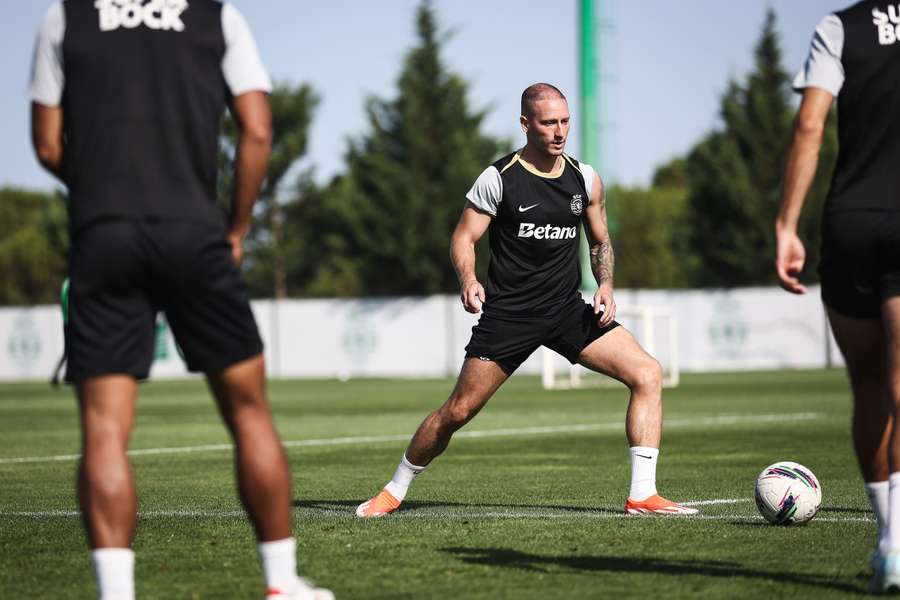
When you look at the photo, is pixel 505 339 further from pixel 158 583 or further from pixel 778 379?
pixel 778 379

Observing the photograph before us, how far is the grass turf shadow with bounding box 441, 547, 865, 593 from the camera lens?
19.0 ft

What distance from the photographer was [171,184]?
4.94 meters

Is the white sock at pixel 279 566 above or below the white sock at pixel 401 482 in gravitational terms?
above

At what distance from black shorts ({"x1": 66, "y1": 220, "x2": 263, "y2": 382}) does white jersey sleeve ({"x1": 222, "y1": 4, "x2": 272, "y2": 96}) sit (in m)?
0.48

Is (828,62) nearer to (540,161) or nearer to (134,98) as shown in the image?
(134,98)

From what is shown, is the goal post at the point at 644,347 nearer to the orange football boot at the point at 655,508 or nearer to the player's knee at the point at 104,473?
the orange football boot at the point at 655,508

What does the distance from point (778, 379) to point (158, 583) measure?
27501 mm

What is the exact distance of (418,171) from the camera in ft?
173

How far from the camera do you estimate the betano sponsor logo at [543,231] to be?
27.9 feet

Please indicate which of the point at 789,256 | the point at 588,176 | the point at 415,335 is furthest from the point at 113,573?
the point at 415,335

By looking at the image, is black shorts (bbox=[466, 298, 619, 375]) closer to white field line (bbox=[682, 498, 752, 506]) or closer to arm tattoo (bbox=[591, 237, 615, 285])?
arm tattoo (bbox=[591, 237, 615, 285])

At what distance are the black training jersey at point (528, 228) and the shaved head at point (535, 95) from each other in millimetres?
323

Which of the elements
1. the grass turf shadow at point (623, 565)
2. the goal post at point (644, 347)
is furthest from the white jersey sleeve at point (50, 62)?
the goal post at point (644, 347)

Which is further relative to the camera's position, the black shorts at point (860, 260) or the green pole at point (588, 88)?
the green pole at point (588, 88)
